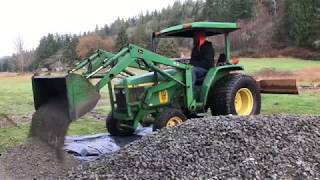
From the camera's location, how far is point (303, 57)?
2067 inches

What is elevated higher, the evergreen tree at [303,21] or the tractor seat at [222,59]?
the evergreen tree at [303,21]

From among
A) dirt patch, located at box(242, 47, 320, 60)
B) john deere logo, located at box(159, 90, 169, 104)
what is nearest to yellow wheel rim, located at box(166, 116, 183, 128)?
john deere logo, located at box(159, 90, 169, 104)

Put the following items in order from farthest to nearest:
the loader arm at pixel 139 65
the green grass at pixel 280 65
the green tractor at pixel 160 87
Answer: the green grass at pixel 280 65 < the green tractor at pixel 160 87 < the loader arm at pixel 139 65

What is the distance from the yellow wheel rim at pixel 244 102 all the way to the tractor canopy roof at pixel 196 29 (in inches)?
49.8

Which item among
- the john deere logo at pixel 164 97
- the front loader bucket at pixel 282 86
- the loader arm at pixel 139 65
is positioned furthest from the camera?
the front loader bucket at pixel 282 86

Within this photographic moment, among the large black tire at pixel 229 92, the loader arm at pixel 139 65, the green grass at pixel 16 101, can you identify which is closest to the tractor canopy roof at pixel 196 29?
the loader arm at pixel 139 65

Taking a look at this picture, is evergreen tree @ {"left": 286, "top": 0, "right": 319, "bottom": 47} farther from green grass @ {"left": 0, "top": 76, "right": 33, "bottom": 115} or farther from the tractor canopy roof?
the tractor canopy roof

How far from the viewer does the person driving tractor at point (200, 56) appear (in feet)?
30.3

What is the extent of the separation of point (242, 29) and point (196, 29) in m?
50.7

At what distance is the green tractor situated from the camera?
776 centimetres

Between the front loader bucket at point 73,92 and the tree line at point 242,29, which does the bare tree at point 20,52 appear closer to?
the tree line at point 242,29

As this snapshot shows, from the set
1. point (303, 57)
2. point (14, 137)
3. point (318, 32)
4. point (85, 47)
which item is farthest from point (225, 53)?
point (85, 47)

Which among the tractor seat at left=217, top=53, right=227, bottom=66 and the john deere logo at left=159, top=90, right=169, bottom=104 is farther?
the tractor seat at left=217, top=53, right=227, bottom=66

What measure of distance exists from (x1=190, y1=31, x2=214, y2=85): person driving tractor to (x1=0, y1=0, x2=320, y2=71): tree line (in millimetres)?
35275
